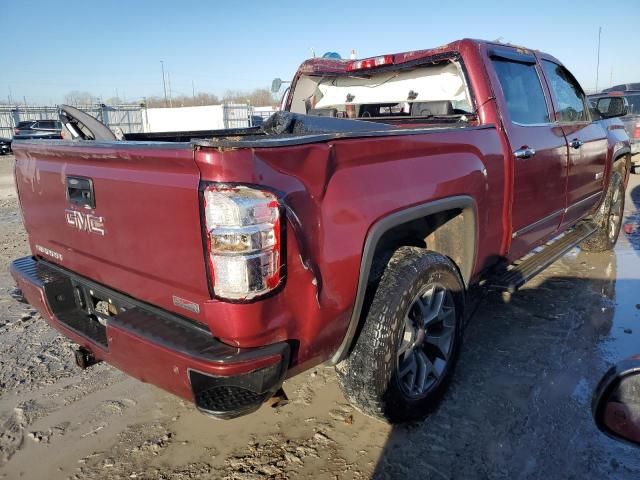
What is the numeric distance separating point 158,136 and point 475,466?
3449 millimetres

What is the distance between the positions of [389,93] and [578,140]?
171cm

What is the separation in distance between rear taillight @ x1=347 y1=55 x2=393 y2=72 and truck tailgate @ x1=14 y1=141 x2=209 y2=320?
2449mm

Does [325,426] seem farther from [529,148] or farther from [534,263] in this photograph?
[529,148]

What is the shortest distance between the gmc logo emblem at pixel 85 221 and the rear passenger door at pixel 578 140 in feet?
11.8

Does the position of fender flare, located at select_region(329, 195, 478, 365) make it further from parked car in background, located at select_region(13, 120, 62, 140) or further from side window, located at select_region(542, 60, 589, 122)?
parked car in background, located at select_region(13, 120, 62, 140)

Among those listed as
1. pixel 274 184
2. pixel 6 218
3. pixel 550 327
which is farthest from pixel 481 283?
pixel 6 218

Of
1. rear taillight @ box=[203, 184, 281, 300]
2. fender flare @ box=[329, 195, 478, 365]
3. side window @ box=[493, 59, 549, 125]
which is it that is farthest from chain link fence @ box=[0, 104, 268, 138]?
rear taillight @ box=[203, 184, 281, 300]

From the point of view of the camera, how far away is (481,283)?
11.6 ft

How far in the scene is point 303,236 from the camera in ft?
6.35

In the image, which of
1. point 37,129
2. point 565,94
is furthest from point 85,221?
point 37,129

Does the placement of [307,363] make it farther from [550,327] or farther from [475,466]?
[550,327]

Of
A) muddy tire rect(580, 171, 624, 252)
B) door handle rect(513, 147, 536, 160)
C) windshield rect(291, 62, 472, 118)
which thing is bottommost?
muddy tire rect(580, 171, 624, 252)

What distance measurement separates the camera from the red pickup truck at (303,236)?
72.7 inches

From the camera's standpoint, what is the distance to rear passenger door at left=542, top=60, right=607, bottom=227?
4.22 meters
